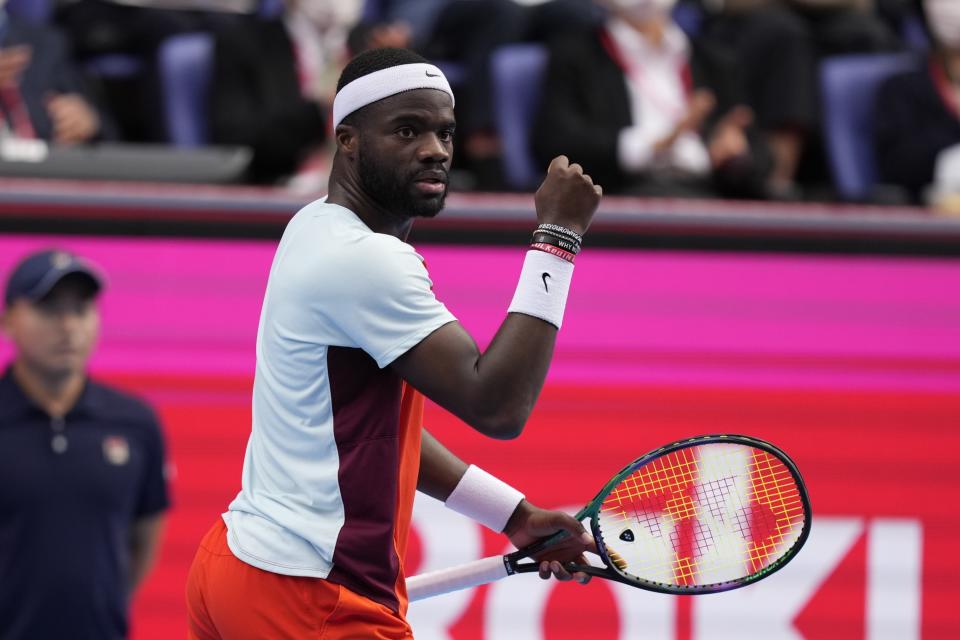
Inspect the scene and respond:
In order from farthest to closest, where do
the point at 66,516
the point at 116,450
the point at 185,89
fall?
the point at 185,89 < the point at 116,450 < the point at 66,516

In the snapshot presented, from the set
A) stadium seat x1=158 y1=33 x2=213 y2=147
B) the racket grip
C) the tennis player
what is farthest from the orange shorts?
stadium seat x1=158 y1=33 x2=213 y2=147

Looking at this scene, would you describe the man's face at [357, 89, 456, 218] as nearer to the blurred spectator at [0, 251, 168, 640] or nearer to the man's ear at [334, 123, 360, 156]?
the man's ear at [334, 123, 360, 156]

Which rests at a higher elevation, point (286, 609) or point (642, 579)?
point (642, 579)

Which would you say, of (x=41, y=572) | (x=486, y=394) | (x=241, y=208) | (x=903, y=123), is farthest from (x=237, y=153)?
(x=486, y=394)

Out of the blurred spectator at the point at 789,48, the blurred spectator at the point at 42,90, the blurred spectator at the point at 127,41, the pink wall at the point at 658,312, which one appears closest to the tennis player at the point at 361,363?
the pink wall at the point at 658,312

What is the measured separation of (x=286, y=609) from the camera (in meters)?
2.63

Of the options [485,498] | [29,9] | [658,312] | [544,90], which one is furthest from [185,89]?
[485,498]

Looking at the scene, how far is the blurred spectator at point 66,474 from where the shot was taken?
4.14m

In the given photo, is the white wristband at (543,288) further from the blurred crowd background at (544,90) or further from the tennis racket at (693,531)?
the blurred crowd background at (544,90)

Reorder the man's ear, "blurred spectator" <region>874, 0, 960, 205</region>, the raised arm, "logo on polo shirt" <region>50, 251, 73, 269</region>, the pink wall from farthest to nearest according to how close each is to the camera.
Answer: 1. "blurred spectator" <region>874, 0, 960, 205</region>
2. the pink wall
3. "logo on polo shirt" <region>50, 251, 73, 269</region>
4. the man's ear
5. the raised arm

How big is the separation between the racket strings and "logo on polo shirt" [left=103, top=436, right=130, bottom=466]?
171cm

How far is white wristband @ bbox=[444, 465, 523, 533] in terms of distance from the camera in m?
3.04

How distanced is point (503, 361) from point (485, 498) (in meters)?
0.67

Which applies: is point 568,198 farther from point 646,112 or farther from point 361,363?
point 646,112
